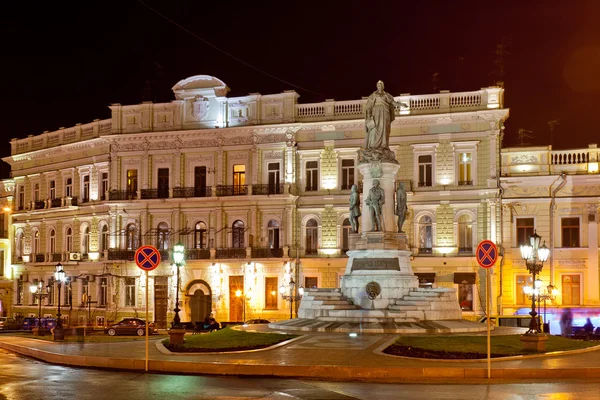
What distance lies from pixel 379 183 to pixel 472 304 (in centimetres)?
2251

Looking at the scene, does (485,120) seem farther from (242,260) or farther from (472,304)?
(242,260)

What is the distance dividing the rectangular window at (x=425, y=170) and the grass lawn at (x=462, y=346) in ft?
88.9

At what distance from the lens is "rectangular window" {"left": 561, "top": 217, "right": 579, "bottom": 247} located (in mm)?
50031

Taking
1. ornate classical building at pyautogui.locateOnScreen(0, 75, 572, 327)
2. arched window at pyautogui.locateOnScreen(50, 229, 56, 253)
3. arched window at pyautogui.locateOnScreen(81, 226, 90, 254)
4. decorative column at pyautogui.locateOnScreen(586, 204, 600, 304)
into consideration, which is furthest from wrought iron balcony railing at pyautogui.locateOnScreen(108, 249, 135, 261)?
decorative column at pyautogui.locateOnScreen(586, 204, 600, 304)

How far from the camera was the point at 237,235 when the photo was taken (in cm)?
5662

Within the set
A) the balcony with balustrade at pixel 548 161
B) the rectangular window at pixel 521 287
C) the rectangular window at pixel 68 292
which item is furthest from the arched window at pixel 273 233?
the rectangular window at pixel 521 287

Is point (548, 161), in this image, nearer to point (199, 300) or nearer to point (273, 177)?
point (273, 177)

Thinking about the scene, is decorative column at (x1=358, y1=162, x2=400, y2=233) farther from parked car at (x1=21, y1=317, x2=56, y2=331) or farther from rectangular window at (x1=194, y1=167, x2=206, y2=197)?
rectangular window at (x1=194, y1=167, x2=206, y2=197)

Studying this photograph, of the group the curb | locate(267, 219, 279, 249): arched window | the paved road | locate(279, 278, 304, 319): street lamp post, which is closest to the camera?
the paved road

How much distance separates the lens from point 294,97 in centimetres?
5534

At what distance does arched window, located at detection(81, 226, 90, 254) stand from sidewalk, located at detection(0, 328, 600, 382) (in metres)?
38.5

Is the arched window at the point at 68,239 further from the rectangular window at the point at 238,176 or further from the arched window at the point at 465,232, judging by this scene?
the arched window at the point at 465,232

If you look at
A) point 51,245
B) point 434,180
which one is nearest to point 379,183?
point 434,180

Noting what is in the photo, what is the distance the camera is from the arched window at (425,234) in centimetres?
5231
